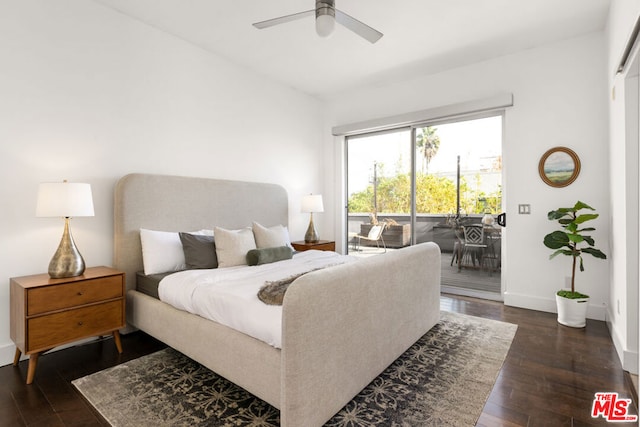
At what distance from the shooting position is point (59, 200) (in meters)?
2.20

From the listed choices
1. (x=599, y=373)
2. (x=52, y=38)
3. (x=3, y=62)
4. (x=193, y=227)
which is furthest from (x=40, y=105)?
(x=599, y=373)

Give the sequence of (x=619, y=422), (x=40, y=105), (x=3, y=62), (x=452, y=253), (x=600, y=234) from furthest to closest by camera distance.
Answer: (x=452, y=253) → (x=600, y=234) → (x=40, y=105) → (x=3, y=62) → (x=619, y=422)

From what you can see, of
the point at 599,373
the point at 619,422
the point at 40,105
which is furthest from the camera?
the point at 40,105

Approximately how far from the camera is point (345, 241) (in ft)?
17.2

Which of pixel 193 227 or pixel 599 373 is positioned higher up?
pixel 193 227

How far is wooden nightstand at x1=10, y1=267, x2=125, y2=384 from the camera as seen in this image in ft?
6.81

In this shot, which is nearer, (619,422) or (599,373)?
(619,422)

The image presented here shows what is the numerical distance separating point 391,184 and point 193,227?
282cm

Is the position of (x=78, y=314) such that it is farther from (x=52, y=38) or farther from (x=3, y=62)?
(x=52, y=38)

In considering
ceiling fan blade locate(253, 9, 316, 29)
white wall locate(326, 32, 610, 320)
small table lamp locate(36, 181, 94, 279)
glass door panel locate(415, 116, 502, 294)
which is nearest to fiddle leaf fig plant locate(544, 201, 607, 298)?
white wall locate(326, 32, 610, 320)

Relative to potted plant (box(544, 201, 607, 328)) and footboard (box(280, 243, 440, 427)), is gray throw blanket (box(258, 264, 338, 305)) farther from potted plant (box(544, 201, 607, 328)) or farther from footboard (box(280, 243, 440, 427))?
potted plant (box(544, 201, 607, 328))

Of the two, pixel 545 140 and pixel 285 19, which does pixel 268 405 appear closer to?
pixel 285 19

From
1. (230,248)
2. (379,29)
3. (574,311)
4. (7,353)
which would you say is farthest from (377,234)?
(7,353)

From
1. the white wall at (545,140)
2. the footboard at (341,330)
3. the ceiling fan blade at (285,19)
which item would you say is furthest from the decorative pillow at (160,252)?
the white wall at (545,140)
